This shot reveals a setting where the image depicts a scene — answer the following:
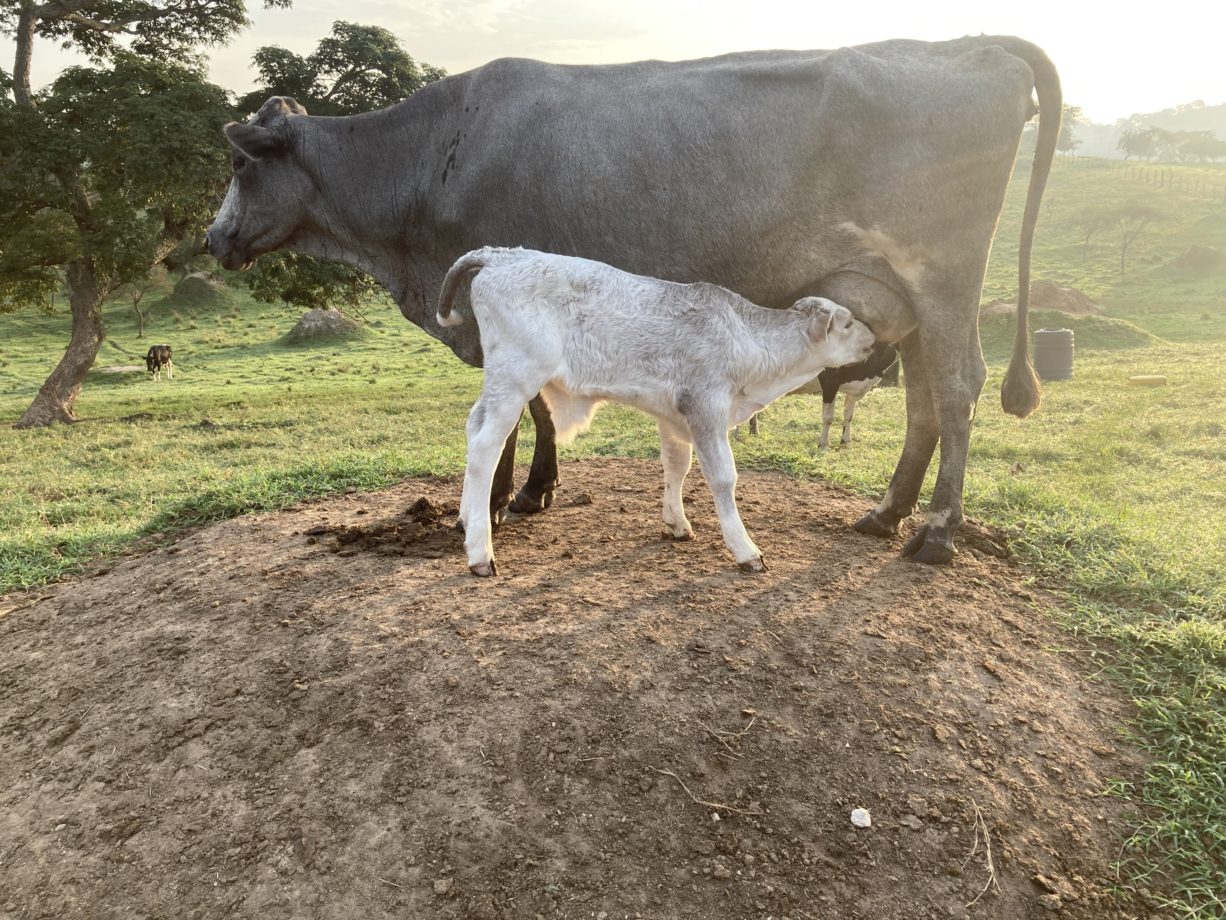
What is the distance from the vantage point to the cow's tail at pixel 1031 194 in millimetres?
5332

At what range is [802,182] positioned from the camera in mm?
5098

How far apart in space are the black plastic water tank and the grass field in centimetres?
45

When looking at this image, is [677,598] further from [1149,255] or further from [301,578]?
[1149,255]

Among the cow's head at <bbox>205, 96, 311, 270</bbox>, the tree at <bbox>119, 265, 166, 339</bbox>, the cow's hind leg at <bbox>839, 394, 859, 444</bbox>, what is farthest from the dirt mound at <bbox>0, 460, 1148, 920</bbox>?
the tree at <bbox>119, 265, 166, 339</bbox>

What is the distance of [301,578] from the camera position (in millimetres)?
5027

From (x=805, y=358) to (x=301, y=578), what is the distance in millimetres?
3234

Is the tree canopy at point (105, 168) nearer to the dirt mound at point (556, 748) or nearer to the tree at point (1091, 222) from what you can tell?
the dirt mound at point (556, 748)

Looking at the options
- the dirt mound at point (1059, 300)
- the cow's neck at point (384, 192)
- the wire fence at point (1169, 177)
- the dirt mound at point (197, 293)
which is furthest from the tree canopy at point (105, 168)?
the wire fence at point (1169, 177)

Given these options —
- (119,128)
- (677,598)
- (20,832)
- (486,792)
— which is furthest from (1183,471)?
(119,128)

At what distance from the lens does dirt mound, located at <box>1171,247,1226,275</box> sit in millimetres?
41906

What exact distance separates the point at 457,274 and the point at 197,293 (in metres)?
37.8

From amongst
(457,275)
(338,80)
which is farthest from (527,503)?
(338,80)

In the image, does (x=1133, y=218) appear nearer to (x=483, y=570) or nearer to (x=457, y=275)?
(x=457, y=275)

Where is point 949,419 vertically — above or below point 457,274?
below
